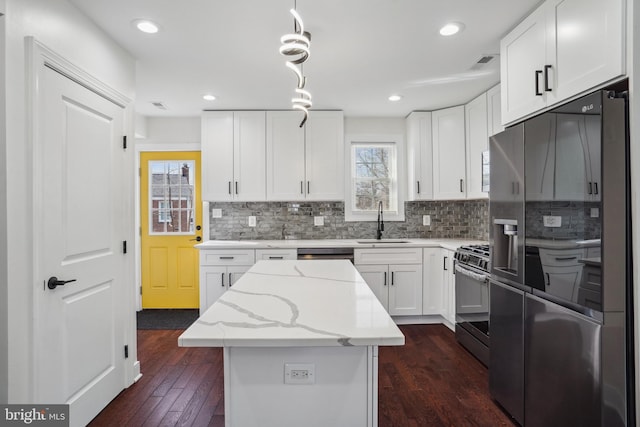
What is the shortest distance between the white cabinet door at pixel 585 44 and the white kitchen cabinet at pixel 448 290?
6.69 feet

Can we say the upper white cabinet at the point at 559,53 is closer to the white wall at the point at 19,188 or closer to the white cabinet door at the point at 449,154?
the white cabinet door at the point at 449,154

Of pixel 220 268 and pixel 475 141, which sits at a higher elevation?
pixel 475 141

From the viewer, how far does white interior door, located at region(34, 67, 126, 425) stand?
1.72 metres

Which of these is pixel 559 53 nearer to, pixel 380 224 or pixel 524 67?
pixel 524 67

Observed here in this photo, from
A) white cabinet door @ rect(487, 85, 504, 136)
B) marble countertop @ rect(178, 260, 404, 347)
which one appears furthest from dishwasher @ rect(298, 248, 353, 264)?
white cabinet door @ rect(487, 85, 504, 136)

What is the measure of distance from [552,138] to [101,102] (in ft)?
8.69

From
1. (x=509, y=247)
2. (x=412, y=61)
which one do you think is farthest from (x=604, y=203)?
(x=412, y=61)

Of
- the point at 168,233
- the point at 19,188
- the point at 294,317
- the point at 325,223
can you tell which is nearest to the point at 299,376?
the point at 294,317

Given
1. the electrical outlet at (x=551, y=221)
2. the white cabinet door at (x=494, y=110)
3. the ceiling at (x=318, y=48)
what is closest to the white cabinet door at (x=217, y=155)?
the ceiling at (x=318, y=48)

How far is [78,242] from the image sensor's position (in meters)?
1.97

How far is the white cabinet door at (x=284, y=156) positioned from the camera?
13.0 feet

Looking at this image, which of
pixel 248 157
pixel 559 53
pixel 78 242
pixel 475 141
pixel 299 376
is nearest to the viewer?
pixel 299 376

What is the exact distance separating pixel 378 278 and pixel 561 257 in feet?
7.44

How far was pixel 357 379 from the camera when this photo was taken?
3.86ft
